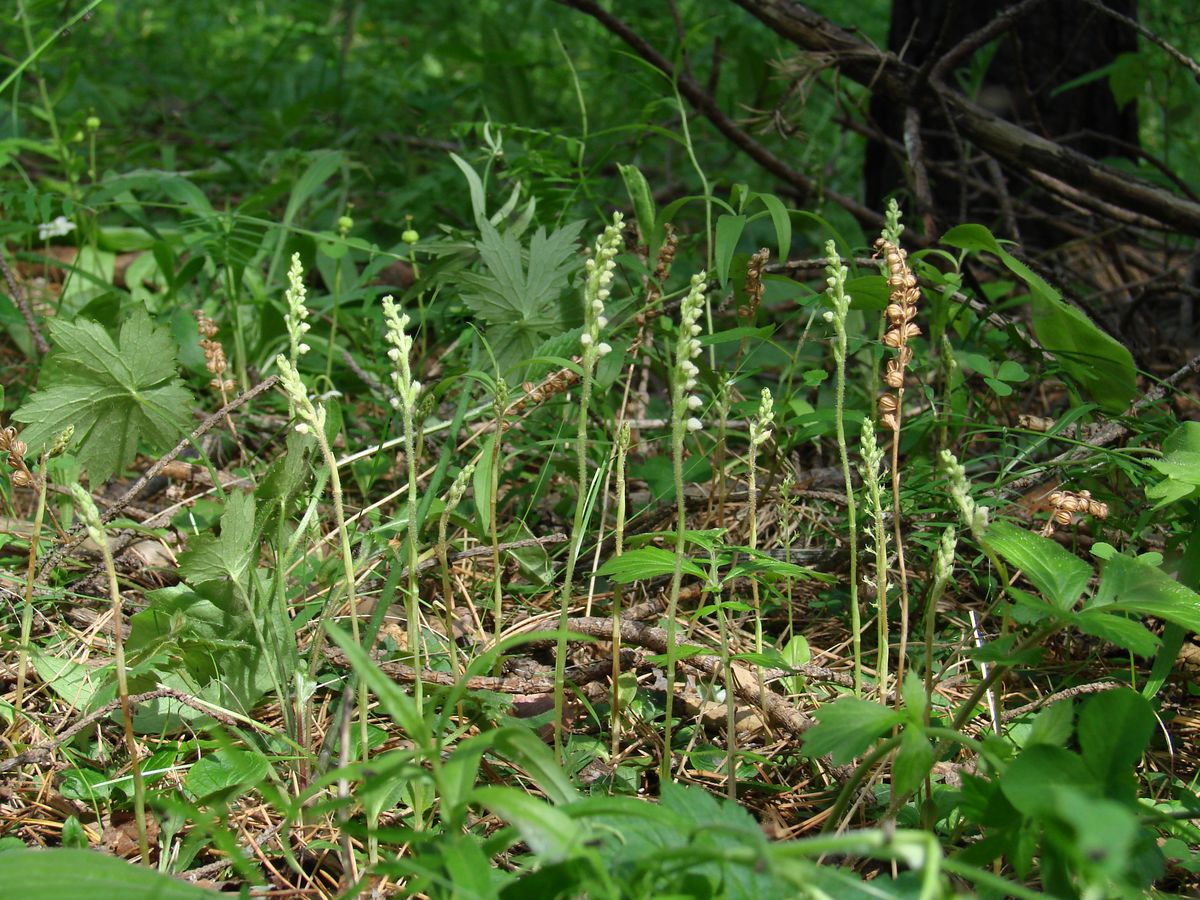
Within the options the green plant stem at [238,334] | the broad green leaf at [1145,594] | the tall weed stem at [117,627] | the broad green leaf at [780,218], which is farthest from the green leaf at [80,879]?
the green plant stem at [238,334]

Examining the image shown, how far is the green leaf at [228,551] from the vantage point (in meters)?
1.62

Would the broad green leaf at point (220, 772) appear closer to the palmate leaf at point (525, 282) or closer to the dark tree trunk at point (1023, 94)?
the palmate leaf at point (525, 282)

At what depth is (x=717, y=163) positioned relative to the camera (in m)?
5.12

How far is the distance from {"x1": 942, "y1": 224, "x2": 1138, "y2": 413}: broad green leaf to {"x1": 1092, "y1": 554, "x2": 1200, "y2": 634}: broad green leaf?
735 mm

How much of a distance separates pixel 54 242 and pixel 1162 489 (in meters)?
3.46

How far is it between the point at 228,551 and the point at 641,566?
0.63m

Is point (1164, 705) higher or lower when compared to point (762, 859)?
lower

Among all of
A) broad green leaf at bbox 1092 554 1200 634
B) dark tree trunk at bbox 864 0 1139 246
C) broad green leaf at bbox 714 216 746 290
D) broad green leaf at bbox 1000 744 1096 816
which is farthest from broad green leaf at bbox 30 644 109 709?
dark tree trunk at bbox 864 0 1139 246

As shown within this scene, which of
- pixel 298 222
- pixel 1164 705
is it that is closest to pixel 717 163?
pixel 298 222

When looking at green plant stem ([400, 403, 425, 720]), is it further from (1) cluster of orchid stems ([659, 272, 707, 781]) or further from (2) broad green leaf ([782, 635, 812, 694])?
(2) broad green leaf ([782, 635, 812, 694])

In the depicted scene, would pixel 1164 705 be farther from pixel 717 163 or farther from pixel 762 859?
pixel 717 163

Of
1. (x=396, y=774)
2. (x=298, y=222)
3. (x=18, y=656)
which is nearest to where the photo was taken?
(x=396, y=774)

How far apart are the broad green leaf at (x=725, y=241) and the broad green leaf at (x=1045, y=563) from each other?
2.27ft

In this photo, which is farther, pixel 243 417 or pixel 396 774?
pixel 243 417
